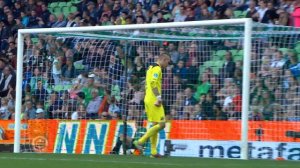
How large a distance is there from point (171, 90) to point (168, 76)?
264 mm

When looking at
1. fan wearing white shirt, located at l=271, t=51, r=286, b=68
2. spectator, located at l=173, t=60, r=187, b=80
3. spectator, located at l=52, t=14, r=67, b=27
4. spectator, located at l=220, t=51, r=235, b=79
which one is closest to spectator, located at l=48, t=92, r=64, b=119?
spectator, located at l=173, t=60, r=187, b=80

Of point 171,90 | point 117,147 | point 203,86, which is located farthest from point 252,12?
point 117,147

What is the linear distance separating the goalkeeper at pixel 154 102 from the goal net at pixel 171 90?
109 cm

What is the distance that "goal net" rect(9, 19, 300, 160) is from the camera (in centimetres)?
1611

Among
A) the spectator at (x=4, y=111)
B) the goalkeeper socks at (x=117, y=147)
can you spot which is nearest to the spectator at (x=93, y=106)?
the goalkeeper socks at (x=117, y=147)

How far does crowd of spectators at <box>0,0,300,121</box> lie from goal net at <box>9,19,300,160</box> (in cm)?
2

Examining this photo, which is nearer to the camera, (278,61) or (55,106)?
(278,61)

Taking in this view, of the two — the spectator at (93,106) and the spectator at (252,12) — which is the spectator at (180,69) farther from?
the spectator at (252,12)

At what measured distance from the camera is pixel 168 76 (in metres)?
17.3

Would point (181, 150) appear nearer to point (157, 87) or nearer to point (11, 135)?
point (157, 87)

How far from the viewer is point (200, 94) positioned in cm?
1692

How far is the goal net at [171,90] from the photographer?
16.1m

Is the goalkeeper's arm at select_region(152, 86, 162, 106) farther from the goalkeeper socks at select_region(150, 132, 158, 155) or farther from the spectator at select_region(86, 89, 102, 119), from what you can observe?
the spectator at select_region(86, 89, 102, 119)

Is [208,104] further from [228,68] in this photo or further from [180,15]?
[180,15]
